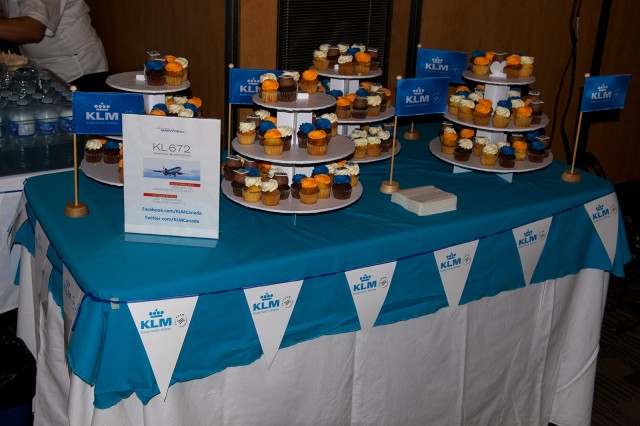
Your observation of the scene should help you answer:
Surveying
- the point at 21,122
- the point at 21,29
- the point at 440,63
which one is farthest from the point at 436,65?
the point at 21,29

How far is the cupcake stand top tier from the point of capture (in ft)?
9.09

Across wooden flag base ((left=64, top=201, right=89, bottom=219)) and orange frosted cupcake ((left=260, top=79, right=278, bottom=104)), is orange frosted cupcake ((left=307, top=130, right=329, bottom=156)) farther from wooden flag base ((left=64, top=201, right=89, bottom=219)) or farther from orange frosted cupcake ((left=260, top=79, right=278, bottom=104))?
wooden flag base ((left=64, top=201, right=89, bottom=219))

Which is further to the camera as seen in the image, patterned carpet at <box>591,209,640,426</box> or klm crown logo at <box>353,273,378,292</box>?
patterned carpet at <box>591,209,640,426</box>

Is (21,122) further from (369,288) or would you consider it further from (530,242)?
(530,242)

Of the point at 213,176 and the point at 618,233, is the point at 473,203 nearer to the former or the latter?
the point at 618,233

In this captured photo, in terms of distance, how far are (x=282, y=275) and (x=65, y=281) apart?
0.69 metres

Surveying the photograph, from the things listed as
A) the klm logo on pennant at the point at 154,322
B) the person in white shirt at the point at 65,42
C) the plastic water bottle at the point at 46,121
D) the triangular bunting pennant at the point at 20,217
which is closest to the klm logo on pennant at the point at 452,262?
the klm logo on pennant at the point at 154,322

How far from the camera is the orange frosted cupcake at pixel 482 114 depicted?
10.5ft

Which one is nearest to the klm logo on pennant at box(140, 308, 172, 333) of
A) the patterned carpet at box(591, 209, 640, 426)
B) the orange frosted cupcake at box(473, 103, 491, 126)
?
the orange frosted cupcake at box(473, 103, 491, 126)

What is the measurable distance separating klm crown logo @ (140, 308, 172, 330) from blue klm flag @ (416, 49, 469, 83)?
6.46 feet

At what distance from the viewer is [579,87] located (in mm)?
5648

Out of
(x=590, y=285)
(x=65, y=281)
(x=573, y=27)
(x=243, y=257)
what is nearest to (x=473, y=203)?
(x=590, y=285)

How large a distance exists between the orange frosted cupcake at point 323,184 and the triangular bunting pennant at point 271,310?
37 cm

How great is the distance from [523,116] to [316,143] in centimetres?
103
